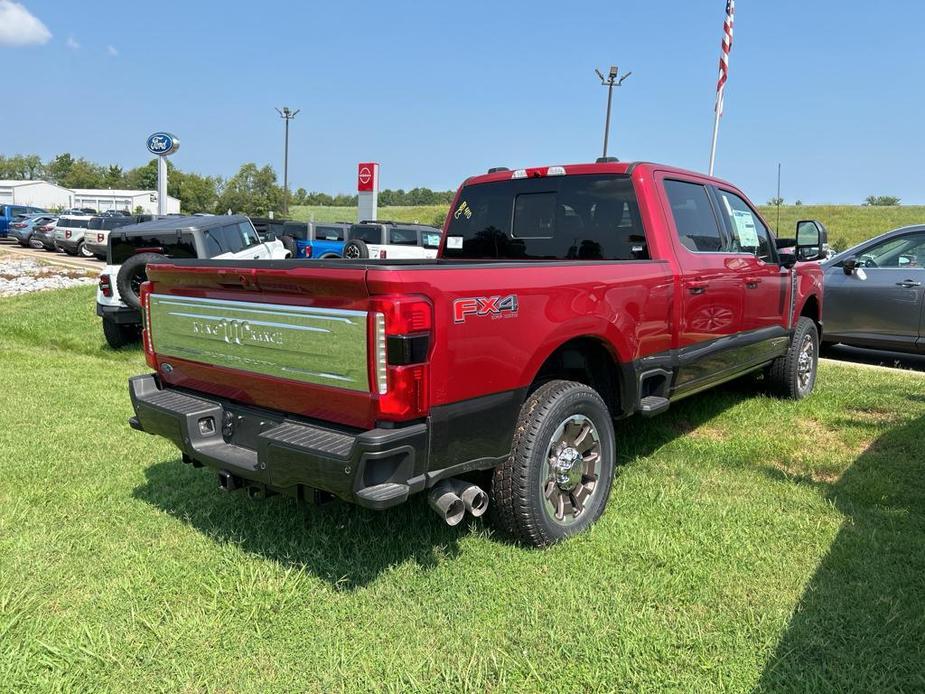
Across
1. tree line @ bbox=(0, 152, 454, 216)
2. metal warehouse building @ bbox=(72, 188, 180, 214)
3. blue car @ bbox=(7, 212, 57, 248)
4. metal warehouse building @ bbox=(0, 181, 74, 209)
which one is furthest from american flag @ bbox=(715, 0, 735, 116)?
metal warehouse building @ bbox=(0, 181, 74, 209)

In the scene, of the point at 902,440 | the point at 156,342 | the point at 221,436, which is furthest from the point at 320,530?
the point at 902,440

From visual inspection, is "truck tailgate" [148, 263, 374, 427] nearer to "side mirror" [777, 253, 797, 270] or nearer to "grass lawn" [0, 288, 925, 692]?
"grass lawn" [0, 288, 925, 692]

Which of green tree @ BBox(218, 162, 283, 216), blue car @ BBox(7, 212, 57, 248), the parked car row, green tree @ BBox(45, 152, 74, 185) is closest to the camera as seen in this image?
the parked car row

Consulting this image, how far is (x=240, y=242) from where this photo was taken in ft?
32.3

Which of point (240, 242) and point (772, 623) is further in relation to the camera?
point (240, 242)

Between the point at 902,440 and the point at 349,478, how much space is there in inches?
171

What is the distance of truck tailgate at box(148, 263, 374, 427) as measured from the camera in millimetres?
2701

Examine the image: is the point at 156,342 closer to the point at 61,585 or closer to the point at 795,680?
the point at 61,585

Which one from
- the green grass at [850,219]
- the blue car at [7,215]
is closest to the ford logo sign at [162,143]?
the blue car at [7,215]

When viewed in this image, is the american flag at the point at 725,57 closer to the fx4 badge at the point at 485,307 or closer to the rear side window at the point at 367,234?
the rear side window at the point at 367,234

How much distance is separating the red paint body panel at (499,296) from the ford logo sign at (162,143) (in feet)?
55.0

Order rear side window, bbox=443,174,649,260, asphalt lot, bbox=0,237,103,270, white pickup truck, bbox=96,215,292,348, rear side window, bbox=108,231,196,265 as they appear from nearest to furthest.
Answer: rear side window, bbox=443,174,649,260 → white pickup truck, bbox=96,215,292,348 → rear side window, bbox=108,231,196,265 → asphalt lot, bbox=0,237,103,270

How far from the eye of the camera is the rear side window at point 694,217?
4457 millimetres

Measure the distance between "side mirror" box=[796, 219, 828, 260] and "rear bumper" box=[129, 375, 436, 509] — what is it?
4.39m
